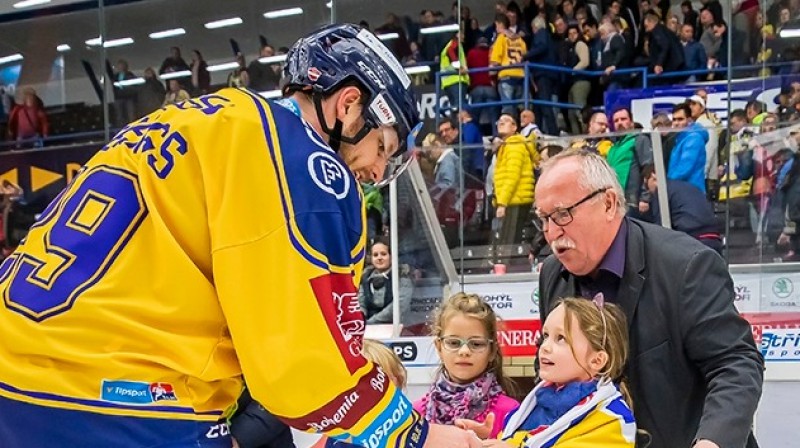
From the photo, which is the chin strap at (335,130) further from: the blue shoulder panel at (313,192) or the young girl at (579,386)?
the young girl at (579,386)

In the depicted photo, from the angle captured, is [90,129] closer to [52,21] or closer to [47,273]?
[52,21]

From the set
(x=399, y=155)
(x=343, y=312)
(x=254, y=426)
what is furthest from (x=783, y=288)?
(x=343, y=312)

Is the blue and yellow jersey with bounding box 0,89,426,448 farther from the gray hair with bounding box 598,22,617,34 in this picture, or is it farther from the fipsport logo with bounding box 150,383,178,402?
the gray hair with bounding box 598,22,617,34

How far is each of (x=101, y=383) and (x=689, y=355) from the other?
1275 mm

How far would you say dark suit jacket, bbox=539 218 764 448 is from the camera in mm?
2088

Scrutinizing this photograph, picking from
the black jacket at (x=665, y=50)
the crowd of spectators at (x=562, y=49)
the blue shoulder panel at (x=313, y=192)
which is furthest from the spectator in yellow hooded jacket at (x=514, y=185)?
the black jacket at (x=665, y=50)

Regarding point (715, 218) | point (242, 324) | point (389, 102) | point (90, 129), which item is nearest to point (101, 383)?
point (242, 324)

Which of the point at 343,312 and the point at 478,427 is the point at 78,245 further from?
the point at 478,427

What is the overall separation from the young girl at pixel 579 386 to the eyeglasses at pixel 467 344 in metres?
0.56

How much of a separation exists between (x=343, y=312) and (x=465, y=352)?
1.55m

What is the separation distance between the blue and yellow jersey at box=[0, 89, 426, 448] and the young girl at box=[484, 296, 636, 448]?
0.81m

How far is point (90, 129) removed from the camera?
8.19 metres

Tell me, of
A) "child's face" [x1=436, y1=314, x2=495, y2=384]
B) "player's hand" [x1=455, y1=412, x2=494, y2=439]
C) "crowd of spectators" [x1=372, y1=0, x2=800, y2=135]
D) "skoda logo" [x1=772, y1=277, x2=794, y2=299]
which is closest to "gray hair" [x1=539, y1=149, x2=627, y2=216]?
"player's hand" [x1=455, y1=412, x2=494, y2=439]

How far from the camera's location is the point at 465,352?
286cm
